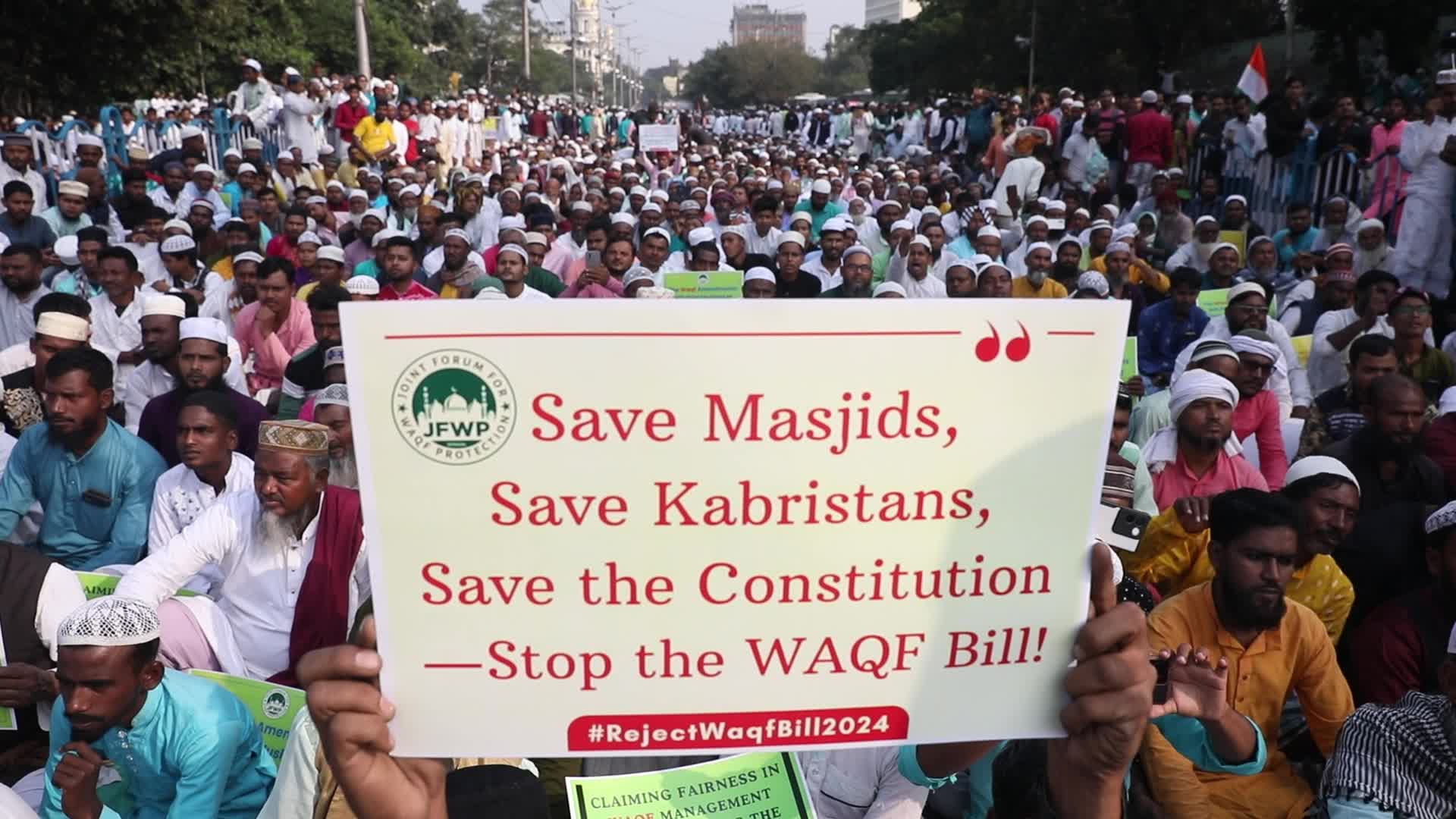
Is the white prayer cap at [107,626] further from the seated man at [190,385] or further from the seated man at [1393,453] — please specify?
the seated man at [1393,453]

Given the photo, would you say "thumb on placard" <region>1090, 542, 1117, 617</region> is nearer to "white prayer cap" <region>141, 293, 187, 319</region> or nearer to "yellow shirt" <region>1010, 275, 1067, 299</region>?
"white prayer cap" <region>141, 293, 187, 319</region>

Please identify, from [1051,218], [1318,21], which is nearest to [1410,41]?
[1318,21]

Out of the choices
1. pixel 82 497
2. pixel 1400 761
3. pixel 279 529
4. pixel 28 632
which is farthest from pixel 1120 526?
pixel 82 497

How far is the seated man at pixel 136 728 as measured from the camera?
277cm

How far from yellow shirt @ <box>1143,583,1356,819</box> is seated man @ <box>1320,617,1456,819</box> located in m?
0.36

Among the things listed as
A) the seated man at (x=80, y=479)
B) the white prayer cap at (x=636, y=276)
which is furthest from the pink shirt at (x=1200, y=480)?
the white prayer cap at (x=636, y=276)

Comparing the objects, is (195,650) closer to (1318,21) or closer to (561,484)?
(561,484)

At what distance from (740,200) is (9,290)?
7.33 m

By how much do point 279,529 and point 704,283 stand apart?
4.38m

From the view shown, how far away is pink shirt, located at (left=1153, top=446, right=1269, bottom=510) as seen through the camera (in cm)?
453

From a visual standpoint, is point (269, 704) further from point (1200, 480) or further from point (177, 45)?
point (177, 45)

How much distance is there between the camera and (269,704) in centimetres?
321

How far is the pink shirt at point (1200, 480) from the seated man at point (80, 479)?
3.85 meters

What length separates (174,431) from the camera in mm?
5164
